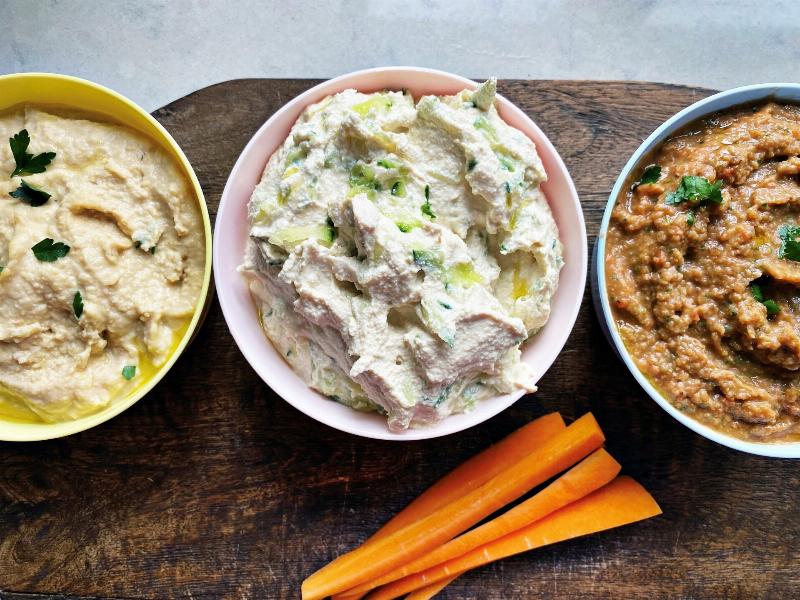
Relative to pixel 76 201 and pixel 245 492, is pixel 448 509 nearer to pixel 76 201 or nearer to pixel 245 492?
pixel 245 492

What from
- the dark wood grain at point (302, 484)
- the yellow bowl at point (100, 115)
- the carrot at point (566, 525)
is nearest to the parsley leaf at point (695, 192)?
the dark wood grain at point (302, 484)

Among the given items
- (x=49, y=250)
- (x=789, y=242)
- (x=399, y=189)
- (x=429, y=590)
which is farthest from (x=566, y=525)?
(x=49, y=250)

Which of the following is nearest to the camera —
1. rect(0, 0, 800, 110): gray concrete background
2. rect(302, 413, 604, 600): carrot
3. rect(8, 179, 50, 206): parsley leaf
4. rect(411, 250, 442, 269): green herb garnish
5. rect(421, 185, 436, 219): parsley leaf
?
rect(411, 250, 442, 269): green herb garnish

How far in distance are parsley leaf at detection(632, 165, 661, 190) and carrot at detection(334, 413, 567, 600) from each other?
2.63 feet

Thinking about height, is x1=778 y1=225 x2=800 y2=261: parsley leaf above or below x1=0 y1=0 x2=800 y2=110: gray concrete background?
below

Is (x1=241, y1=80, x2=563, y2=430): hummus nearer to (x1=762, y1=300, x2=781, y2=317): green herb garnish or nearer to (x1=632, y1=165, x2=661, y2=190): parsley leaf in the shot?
(x1=632, y1=165, x2=661, y2=190): parsley leaf

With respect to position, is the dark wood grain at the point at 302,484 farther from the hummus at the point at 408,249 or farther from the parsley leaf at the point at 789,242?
the parsley leaf at the point at 789,242

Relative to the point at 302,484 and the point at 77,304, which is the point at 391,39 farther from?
the point at 302,484

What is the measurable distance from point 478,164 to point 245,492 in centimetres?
138

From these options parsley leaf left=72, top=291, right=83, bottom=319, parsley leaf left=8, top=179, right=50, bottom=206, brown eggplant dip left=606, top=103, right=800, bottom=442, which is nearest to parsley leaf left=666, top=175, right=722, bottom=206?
brown eggplant dip left=606, top=103, right=800, bottom=442

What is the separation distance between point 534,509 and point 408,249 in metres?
1.09

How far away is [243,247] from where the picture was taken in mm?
2129

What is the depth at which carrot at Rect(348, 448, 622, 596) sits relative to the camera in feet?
7.68

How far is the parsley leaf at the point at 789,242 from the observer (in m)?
1.94
